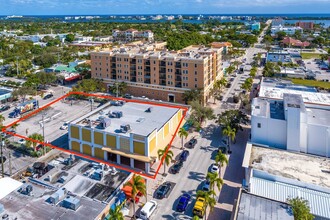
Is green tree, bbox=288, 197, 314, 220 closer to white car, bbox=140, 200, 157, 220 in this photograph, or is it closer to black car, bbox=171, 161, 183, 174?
white car, bbox=140, 200, 157, 220

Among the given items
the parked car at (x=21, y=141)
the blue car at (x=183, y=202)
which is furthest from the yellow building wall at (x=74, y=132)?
the blue car at (x=183, y=202)

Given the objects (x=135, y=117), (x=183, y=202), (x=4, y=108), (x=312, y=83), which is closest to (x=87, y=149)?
(x=135, y=117)

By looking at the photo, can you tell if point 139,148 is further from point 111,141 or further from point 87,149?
point 87,149

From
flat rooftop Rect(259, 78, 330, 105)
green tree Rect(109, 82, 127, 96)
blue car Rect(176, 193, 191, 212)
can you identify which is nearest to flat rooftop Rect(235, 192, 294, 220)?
blue car Rect(176, 193, 191, 212)

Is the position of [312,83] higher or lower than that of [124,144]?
higher

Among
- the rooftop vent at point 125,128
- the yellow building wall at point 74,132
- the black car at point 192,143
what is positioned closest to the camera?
the rooftop vent at point 125,128

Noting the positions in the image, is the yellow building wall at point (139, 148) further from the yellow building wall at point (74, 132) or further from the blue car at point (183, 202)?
the yellow building wall at point (74, 132)

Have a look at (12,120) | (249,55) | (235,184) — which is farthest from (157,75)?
(249,55)
